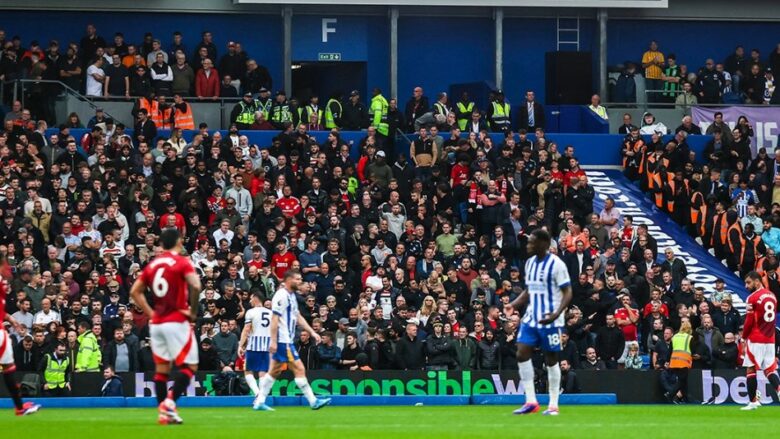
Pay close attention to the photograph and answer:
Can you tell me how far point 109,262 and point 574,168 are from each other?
451 inches

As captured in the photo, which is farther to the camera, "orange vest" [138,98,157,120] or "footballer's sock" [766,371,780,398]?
"orange vest" [138,98,157,120]

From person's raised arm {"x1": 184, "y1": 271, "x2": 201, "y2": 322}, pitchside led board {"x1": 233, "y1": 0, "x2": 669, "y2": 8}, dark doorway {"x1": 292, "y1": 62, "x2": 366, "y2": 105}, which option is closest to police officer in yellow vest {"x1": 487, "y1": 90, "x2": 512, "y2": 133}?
pitchside led board {"x1": 233, "y1": 0, "x2": 669, "y2": 8}

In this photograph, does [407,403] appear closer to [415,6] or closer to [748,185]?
[748,185]

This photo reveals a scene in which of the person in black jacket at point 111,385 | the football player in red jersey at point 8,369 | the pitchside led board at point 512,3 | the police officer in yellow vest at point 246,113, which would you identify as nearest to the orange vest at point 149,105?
the police officer in yellow vest at point 246,113

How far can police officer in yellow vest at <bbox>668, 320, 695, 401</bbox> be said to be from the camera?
30453mm

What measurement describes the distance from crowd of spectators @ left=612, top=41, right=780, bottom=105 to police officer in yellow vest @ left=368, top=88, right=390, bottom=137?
24.5 ft

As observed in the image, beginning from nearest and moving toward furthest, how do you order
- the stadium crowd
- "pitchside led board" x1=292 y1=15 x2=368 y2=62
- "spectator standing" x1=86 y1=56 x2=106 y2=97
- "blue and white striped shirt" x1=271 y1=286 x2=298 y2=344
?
"blue and white striped shirt" x1=271 y1=286 x2=298 y2=344
the stadium crowd
"spectator standing" x1=86 y1=56 x2=106 y2=97
"pitchside led board" x1=292 y1=15 x2=368 y2=62

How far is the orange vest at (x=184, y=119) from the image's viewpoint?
119ft

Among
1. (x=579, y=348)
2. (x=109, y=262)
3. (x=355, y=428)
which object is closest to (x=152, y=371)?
(x=109, y=262)

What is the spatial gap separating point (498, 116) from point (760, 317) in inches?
612

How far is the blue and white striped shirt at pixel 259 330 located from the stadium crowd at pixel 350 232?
4.63 m

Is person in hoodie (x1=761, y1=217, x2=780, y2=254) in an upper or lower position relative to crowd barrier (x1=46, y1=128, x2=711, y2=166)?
lower

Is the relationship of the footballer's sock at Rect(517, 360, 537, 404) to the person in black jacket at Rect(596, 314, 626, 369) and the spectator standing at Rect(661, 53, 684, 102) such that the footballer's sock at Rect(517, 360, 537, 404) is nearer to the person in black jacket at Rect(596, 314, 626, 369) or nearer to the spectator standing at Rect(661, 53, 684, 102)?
the person in black jacket at Rect(596, 314, 626, 369)

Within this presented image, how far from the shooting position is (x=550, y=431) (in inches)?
663
